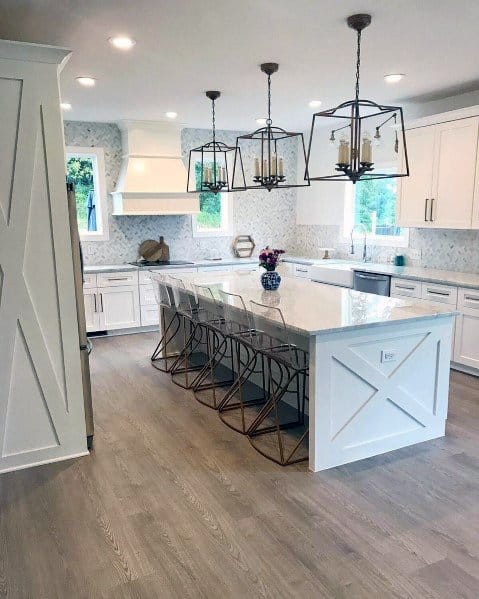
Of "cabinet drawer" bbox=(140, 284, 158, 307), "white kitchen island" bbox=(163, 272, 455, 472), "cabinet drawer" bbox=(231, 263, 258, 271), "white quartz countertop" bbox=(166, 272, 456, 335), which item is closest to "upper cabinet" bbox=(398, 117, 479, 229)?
"white quartz countertop" bbox=(166, 272, 456, 335)

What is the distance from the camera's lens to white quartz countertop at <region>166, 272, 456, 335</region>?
2.98 m

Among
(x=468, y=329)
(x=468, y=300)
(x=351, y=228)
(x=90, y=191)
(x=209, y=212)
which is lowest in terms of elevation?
(x=468, y=329)

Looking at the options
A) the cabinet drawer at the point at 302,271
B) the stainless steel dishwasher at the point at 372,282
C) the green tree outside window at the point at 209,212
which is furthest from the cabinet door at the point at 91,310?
the stainless steel dishwasher at the point at 372,282

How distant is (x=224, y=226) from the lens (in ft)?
24.4

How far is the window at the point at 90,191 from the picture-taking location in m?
6.45

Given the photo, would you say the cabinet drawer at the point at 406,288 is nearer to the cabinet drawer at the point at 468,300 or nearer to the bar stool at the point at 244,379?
the cabinet drawer at the point at 468,300

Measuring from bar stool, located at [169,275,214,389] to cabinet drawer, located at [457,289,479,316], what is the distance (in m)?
2.33

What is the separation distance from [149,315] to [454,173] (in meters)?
3.84

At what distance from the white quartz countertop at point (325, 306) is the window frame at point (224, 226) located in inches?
97.3

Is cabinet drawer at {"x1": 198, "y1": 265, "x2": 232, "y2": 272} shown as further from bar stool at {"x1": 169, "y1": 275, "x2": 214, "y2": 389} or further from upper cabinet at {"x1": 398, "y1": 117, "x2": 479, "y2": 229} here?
upper cabinet at {"x1": 398, "y1": 117, "x2": 479, "y2": 229}

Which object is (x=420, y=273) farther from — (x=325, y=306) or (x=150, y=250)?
(x=150, y=250)

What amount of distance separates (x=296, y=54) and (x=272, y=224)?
417cm

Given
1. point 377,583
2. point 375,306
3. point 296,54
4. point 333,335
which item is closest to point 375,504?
point 377,583

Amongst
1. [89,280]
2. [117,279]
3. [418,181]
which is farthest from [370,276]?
[89,280]
